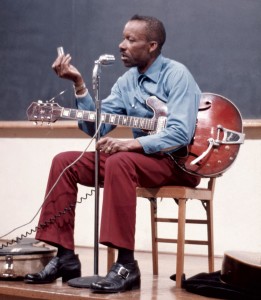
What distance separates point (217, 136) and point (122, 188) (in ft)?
1.87

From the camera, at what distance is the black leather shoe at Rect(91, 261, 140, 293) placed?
110 inches

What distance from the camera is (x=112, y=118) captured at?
3146 mm

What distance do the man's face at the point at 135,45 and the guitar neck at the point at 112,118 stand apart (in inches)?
11.1

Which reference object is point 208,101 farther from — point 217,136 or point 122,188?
point 122,188

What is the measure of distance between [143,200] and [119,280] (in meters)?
2.13

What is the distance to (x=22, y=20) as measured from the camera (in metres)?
5.32

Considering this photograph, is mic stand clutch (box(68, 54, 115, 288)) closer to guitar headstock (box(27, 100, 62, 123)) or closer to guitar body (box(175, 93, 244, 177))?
guitar headstock (box(27, 100, 62, 123))

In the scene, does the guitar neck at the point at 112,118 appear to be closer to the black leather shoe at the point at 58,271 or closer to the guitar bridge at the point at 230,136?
the guitar bridge at the point at 230,136

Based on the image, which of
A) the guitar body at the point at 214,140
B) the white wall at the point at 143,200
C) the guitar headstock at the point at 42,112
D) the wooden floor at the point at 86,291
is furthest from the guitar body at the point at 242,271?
the white wall at the point at 143,200

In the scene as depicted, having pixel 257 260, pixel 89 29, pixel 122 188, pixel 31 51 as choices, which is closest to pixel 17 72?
pixel 31 51

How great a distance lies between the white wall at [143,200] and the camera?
4559mm

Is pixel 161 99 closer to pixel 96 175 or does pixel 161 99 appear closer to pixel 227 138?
pixel 227 138

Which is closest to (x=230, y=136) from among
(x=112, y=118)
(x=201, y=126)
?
(x=201, y=126)

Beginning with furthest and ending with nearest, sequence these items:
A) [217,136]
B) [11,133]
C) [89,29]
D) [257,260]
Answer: [11,133] < [89,29] < [217,136] < [257,260]
